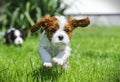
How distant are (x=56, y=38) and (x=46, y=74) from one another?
543 mm

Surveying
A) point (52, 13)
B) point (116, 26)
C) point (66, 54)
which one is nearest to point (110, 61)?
point (66, 54)

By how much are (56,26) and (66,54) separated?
0.43 meters

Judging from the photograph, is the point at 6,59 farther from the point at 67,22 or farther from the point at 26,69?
the point at 67,22

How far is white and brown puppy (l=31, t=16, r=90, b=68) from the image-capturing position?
4.95 m

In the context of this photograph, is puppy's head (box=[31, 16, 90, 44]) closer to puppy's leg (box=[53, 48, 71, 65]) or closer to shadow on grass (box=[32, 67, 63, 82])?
puppy's leg (box=[53, 48, 71, 65])

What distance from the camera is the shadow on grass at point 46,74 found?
4945mm

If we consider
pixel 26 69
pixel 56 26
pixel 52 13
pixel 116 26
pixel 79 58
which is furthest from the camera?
pixel 116 26

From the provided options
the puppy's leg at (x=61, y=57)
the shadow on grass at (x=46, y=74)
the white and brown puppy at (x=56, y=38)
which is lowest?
the shadow on grass at (x=46, y=74)

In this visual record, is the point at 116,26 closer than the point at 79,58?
No

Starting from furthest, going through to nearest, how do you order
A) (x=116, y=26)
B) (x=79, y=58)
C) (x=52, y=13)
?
(x=116, y=26) → (x=52, y=13) → (x=79, y=58)

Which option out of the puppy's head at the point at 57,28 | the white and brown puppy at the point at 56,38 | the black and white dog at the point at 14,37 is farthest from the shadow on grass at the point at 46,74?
the black and white dog at the point at 14,37

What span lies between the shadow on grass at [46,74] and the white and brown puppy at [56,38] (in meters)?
0.12

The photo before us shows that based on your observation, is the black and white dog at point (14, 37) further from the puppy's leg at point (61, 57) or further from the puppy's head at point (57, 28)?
the puppy's head at point (57, 28)

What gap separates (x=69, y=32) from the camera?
5070 mm
